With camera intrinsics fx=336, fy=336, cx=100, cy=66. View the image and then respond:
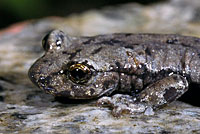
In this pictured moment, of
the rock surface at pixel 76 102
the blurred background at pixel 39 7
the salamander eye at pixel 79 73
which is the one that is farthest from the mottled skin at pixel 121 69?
the blurred background at pixel 39 7

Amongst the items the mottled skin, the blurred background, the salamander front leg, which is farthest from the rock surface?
the blurred background

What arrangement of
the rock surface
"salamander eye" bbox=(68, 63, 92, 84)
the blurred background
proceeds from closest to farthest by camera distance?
the rock surface, "salamander eye" bbox=(68, 63, 92, 84), the blurred background

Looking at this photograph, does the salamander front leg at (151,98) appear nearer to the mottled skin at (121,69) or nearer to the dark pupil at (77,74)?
the mottled skin at (121,69)

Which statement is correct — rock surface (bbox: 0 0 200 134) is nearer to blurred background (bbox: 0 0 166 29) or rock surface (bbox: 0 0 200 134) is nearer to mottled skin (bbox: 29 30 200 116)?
mottled skin (bbox: 29 30 200 116)

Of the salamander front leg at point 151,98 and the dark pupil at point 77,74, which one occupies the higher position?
the dark pupil at point 77,74

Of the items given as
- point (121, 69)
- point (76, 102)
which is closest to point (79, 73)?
point (76, 102)

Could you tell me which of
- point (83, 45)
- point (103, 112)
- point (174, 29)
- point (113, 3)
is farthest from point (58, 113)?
point (113, 3)

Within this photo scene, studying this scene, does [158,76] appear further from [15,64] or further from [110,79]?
[15,64]

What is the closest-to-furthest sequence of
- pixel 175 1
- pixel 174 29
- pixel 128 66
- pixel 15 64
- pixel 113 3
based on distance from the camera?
pixel 128 66 → pixel 15 64 → pixel 174 29 → pixel 175 1 → pixel 113 3
